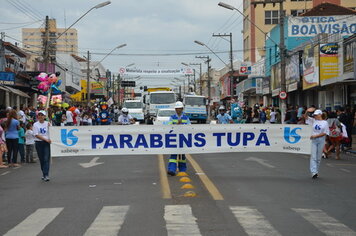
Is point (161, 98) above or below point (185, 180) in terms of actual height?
above

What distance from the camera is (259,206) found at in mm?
9094

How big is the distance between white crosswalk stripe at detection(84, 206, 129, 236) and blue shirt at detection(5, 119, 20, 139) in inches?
340

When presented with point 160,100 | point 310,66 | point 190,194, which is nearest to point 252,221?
point 190,194

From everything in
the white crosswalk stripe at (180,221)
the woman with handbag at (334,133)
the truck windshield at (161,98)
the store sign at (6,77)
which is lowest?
the white crosswalk stripe at (180,221)

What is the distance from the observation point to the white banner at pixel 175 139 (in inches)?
544

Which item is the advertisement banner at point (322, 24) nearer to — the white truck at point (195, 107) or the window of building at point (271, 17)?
the white truck at point (195, 107)

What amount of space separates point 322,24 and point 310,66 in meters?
11.5

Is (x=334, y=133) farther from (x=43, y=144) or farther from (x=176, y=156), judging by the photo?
(x=43, y=144)

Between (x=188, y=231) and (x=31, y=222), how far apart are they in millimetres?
2493

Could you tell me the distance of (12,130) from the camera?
16.8 m

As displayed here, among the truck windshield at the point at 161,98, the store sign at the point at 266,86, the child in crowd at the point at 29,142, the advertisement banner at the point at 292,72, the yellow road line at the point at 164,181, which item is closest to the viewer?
the yellow road line at the point at 164,181

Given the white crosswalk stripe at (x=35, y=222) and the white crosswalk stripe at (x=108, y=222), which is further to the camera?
the white crosswalk stripe at (x=35, y=222)

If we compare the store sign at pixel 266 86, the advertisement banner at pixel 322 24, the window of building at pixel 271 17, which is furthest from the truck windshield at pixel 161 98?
the window of building at pixel 271 17

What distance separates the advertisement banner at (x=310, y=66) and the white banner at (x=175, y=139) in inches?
781
